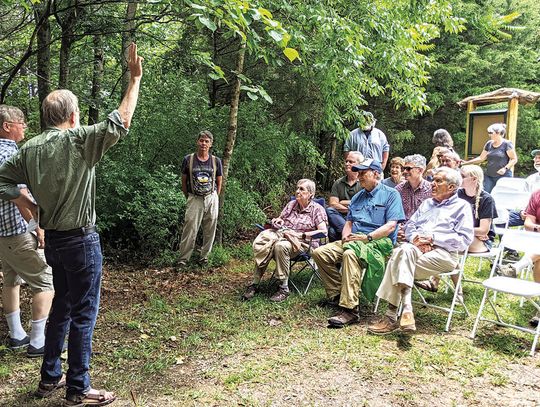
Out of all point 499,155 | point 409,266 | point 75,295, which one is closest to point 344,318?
point 409,266

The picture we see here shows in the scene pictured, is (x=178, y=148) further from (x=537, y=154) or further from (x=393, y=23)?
(x=537, y=154)

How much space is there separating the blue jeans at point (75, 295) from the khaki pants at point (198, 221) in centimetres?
313

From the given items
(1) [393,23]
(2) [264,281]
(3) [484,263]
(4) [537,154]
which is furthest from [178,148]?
(4) [537,154]

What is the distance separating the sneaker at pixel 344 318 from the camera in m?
3.89

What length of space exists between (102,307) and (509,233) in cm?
388

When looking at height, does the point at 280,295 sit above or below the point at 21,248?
below

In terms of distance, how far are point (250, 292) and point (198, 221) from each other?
1.49m

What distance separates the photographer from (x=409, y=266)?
3770 mm

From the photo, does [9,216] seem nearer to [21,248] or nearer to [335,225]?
[21,248]

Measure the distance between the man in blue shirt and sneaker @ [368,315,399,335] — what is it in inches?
15.7

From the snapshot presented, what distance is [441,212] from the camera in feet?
13.2

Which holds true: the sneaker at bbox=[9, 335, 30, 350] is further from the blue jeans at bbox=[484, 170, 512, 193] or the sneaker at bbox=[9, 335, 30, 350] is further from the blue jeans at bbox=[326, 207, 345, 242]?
the blue jeans at bbox=[484, 170, 512, 193]

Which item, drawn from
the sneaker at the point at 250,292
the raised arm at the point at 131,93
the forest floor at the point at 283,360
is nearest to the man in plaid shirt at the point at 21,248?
the forest floor at the point at 283,360

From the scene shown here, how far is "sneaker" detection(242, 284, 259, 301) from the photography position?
462cm
